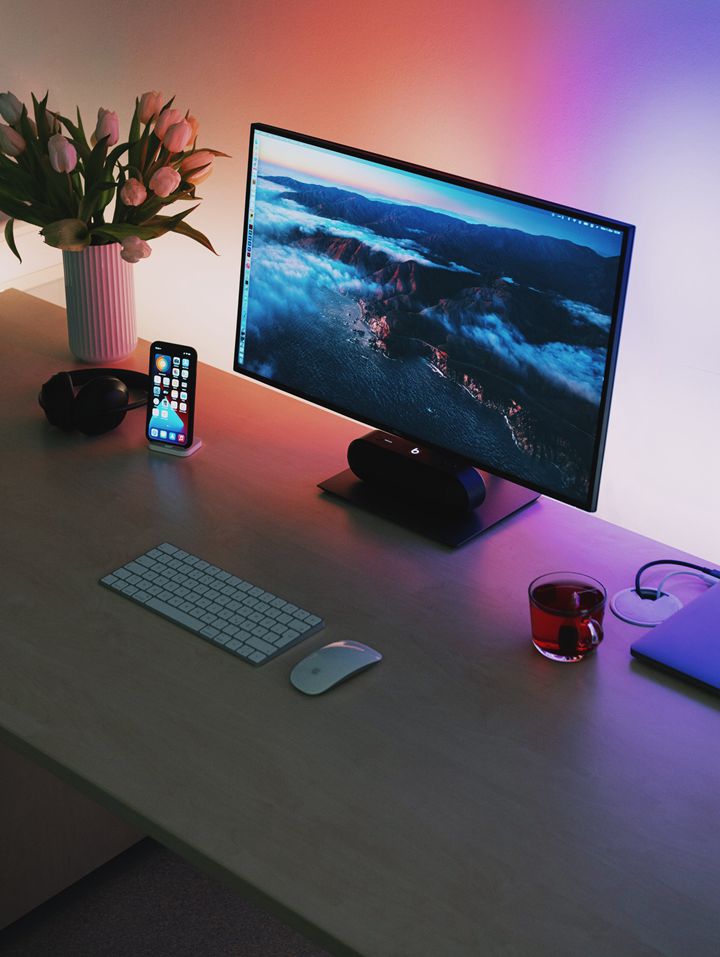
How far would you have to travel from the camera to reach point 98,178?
196cm

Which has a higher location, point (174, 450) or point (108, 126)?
point (108, 126)

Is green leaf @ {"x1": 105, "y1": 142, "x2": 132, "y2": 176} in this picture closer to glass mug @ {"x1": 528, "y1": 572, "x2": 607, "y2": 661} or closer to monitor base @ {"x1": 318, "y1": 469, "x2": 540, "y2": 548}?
monitor base @ {"x1": 318, "y1": 469, "x2": 540, "y2": 548}

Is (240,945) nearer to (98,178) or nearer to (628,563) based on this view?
(628,563)

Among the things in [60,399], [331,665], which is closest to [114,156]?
[60,399]

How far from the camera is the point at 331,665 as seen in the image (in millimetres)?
1393

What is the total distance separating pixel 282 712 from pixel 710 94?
40.1 inches

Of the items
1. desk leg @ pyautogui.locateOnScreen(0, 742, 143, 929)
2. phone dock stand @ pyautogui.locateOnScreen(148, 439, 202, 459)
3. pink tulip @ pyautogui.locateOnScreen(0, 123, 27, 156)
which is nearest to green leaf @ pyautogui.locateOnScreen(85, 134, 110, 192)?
pink tulip @ pyautogui.locateOnScreen(0, 123, 27, 156)

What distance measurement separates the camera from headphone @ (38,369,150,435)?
184 cm

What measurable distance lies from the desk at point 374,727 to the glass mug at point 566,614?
26 millimetres

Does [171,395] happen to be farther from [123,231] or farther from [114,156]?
[114,156]

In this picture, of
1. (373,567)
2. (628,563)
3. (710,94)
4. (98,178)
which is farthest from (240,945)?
(710,94)

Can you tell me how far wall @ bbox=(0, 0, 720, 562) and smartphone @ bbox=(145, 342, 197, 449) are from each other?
0.54 meters

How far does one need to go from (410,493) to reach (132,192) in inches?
26.9

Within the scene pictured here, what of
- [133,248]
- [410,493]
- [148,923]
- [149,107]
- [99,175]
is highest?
[149,107]
